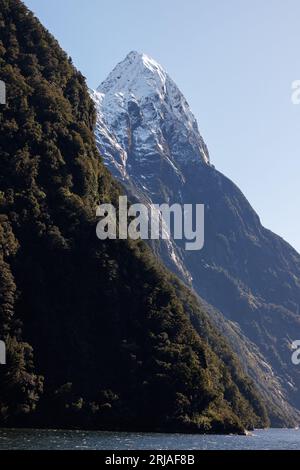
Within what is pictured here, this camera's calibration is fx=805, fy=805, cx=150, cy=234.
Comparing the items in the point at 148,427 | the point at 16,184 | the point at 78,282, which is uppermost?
the point at 16,184

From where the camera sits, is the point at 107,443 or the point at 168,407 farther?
the point at 168,407

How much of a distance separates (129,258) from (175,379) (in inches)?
1303

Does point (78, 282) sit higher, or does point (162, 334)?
point (78, 282)

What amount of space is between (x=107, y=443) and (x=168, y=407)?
6081 cm

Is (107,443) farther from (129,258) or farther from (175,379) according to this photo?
(129,258)

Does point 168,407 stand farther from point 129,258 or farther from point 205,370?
point 129,258

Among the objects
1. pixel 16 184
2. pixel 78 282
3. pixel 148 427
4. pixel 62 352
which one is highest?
pixel 16 184

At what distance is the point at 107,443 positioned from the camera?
113m

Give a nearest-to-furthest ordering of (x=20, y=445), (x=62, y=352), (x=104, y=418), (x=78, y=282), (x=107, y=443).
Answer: (x=20, y=445)
(x=107, y=443)
(x=104, y=418)
(x=62, y=352)
(x=78, y=282)
